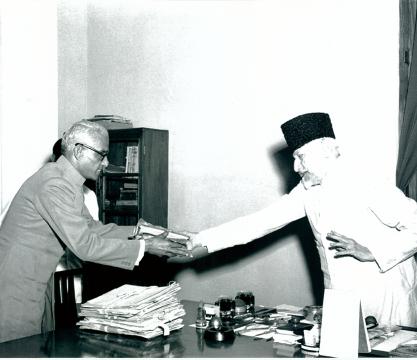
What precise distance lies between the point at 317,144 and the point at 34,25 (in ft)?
11.4

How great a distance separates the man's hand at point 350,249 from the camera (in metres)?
2.76

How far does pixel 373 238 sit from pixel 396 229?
4.9 inches

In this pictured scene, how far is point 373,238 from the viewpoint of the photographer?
9.23ft

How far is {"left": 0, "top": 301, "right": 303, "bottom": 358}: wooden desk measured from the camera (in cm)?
212

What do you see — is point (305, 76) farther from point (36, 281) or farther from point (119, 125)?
point (36, 281)

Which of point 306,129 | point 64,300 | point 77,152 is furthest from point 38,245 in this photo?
point 306,129

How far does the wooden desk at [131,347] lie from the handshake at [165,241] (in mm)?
647

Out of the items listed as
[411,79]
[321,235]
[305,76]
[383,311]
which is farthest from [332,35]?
[383,311]

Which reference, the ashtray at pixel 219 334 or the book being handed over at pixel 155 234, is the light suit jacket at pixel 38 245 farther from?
the ashtray at pixel 219 334

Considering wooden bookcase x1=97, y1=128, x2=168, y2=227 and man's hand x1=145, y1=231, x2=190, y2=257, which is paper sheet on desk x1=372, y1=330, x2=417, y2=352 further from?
wooden bookcase x1=97, y1=128, x2=168, y2=227

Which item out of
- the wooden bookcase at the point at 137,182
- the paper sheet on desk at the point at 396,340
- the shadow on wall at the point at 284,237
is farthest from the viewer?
the wooden bookcase at the point at 137,182

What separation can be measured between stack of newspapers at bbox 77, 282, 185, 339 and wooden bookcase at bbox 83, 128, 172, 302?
2432mm

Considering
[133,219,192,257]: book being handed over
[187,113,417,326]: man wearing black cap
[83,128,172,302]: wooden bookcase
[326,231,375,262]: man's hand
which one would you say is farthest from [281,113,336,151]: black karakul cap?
[83,128,172,302]: wooden bookcase

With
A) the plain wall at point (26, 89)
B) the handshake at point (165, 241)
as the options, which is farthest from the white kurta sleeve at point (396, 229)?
the plain wall at point (26, 89)
